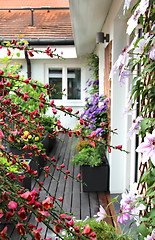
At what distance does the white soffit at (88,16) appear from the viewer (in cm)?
330

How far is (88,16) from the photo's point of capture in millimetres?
3871

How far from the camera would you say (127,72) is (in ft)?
4.36

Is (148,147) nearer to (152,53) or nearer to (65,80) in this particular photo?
(152,53)

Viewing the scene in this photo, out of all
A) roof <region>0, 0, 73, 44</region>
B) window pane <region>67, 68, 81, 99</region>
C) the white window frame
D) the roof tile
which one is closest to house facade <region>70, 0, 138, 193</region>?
roof <region>0, 0, 73, 44</region>

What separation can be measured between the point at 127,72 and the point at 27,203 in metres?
0.91

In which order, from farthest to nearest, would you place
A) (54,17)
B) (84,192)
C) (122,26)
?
(54,17)
(84,192)
(122,26)

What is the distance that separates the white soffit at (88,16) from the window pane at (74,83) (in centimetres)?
310

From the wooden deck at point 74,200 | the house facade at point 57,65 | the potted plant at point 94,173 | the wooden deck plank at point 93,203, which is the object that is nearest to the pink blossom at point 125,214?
the wooden deck at point 74,200

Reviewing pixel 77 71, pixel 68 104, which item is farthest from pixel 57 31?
pixel 68 104

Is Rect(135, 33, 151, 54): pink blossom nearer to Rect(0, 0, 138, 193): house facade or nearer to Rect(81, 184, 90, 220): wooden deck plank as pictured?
Rect(0, 0, 138, 193): house facade

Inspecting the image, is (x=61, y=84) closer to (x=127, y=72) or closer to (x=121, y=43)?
(x=121, y=43)

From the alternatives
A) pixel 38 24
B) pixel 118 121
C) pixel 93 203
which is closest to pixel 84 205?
pixel 93 203

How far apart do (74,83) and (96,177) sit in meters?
5.30

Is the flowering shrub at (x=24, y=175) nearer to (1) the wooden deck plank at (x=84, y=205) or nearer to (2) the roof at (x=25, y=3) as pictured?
(1) the wooden deck plank at (x=84, y=205)
